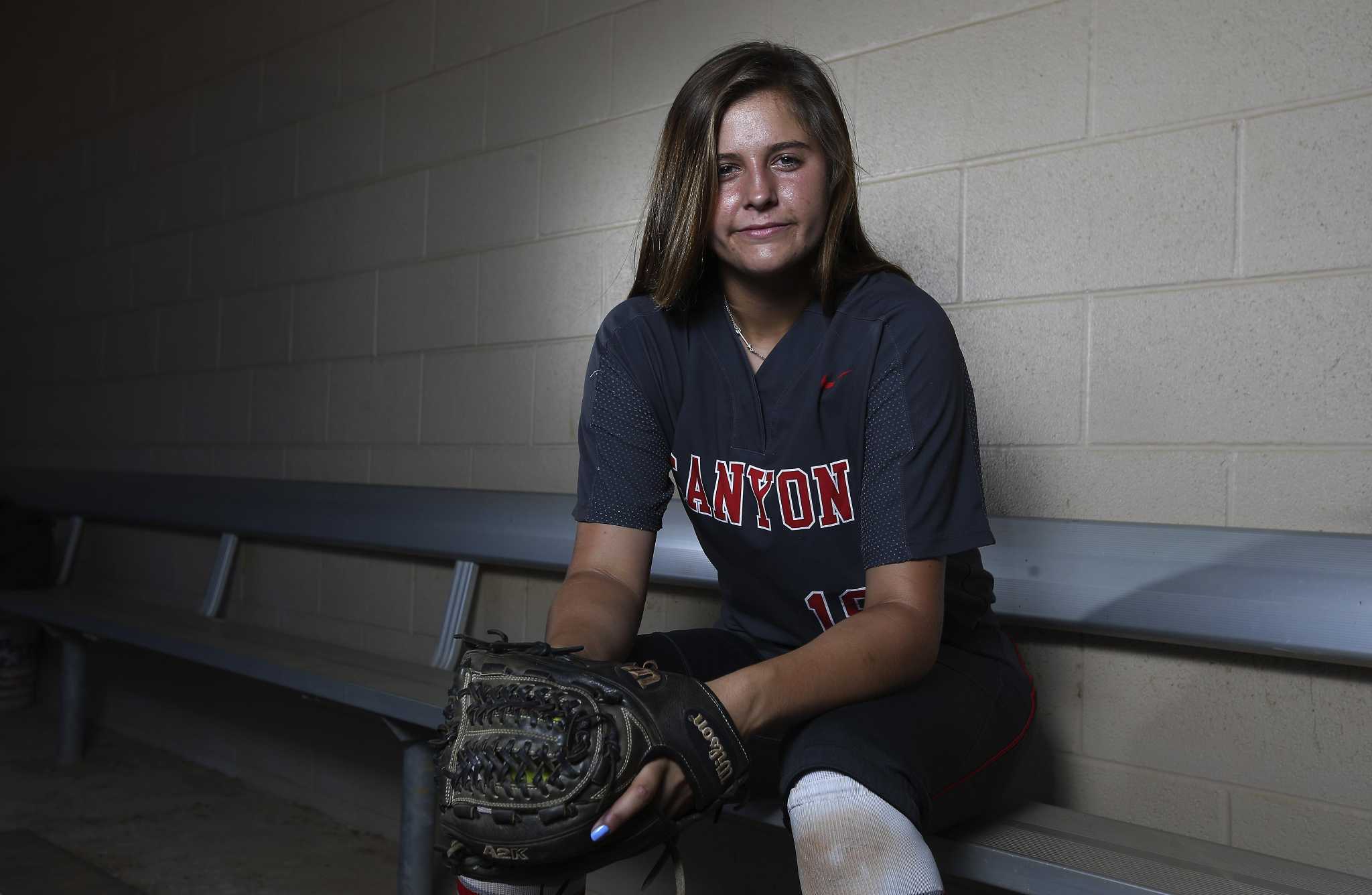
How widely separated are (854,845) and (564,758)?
293 millimetres

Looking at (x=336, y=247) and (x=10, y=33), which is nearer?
(x=336, y=247)

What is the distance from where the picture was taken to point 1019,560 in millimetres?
1656

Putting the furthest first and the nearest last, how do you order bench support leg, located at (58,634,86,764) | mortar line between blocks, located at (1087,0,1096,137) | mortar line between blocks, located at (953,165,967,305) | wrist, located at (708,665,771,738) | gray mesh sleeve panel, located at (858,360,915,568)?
bench support leg, located at (58,634,86,764) < mortar line between blocks, located at (953,165,967,305) < mortar line between blocks, located at (1087,0,1096,137) < gray mesh sleeve panel, located at (858,360,915,568) < wrist, located at (708,665,771,738)

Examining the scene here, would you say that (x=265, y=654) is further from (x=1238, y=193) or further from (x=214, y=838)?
(x=1238, y=193)

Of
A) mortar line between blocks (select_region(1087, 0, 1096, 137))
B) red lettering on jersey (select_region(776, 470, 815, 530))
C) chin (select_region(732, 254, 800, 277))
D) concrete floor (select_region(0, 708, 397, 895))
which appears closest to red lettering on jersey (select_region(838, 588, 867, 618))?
red lettering on jersey (select_region(776, 470, 815, 530))

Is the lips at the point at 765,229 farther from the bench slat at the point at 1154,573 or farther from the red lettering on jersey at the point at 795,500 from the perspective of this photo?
the bench slat at the point at 1154,573

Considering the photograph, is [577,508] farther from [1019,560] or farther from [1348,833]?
[1348,833]

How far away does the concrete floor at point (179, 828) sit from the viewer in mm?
2443

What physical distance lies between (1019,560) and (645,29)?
1.40 meters

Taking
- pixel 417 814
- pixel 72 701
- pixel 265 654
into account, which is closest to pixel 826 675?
pixel 417 814

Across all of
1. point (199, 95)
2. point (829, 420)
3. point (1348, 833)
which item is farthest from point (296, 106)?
point (1348, 833)

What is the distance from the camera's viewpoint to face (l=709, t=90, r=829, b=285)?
1.42 m

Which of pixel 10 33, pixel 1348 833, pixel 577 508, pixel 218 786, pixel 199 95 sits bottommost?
pixel 218 786

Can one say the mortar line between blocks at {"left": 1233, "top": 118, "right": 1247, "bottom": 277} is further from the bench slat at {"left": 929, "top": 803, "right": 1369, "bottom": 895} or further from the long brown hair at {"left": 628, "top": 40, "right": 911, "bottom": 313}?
the bench slat at {"left": 929, "top": 803, "right": 1369, "bottom": 895}
